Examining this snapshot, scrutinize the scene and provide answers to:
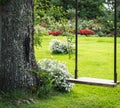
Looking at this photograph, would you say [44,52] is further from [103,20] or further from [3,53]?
[103,20]

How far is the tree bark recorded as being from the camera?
6.76m

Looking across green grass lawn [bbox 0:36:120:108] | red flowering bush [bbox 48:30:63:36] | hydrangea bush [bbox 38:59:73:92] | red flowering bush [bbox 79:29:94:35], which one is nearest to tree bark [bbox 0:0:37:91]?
green grass lawn [bbox 0:36:120:108]

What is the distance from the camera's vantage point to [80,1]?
2592 centimetres

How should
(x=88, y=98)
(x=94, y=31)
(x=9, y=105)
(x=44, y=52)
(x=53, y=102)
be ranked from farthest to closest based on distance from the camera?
(x=94, y=31), (x=44, y=52), (x=88, y=98), (x=53, y=102), (x=9, y=105)

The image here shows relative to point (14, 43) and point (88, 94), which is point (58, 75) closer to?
point (88, 94)

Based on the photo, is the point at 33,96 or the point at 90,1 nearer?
the point at 33,96

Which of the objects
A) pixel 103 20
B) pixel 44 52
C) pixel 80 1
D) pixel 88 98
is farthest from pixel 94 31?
pixel 88 98

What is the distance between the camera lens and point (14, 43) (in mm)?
6770

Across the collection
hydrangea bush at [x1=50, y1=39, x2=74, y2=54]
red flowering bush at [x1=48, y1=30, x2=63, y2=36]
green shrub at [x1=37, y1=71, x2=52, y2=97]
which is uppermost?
red flowering bush at [x1=48, y1=30, x2=63, y2=36]

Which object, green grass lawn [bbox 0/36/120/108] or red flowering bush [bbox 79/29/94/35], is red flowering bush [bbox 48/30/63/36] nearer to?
red flowering bush [bbox 79/29/94/35]

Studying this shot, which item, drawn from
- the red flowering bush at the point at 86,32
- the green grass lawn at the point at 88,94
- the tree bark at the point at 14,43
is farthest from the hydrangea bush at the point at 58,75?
the red flowering bush at the point at 86,32

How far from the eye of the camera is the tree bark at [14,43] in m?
6.76

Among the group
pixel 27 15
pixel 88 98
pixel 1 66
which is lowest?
pixel 88 98

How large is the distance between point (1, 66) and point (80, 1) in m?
19.5
